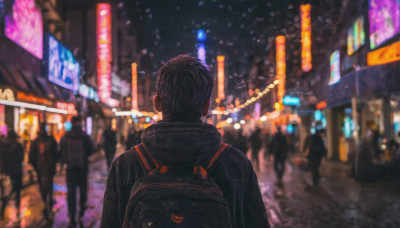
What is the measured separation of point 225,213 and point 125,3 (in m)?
58.9

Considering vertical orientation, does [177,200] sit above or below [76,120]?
below

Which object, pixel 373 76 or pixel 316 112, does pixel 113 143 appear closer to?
pixel 373 76

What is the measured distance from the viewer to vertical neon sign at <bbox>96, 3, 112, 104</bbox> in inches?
853

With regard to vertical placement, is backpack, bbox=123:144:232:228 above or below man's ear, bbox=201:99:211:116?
below

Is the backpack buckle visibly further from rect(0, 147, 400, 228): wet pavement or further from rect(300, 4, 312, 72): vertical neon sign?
rect(300, 4, 312, 72): vertical neon sign

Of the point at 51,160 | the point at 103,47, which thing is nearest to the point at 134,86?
the point at 103,47

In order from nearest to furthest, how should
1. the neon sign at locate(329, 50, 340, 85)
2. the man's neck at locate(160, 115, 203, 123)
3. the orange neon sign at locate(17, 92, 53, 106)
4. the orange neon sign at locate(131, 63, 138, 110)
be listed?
the man's neck at locate(160, 115, 203, 123), the orange neon sign at locate(17, 92, 53, 106), the neon sign at locate(329, 50, 340, 85), the orange neon sign at locate(131, 63, 138, 110)

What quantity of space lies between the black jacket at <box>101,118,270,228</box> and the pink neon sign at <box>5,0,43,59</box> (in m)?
14.4

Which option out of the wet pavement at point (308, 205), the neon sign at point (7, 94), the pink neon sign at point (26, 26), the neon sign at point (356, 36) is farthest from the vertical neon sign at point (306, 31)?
the neon sign at point (7, 94)

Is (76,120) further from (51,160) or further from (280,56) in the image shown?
(280,56)

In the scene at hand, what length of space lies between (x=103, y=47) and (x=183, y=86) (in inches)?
863

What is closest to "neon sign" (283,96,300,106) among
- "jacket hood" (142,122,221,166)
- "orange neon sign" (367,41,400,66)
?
"orange neon sign" (367,41,400,66)

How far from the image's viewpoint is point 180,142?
1634 mm

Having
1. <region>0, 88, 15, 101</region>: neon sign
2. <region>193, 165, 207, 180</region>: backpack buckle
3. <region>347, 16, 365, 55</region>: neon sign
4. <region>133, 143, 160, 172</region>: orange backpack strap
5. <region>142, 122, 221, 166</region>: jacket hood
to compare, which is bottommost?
<region>193, 165, 207, 180</region>: backpack buckle
